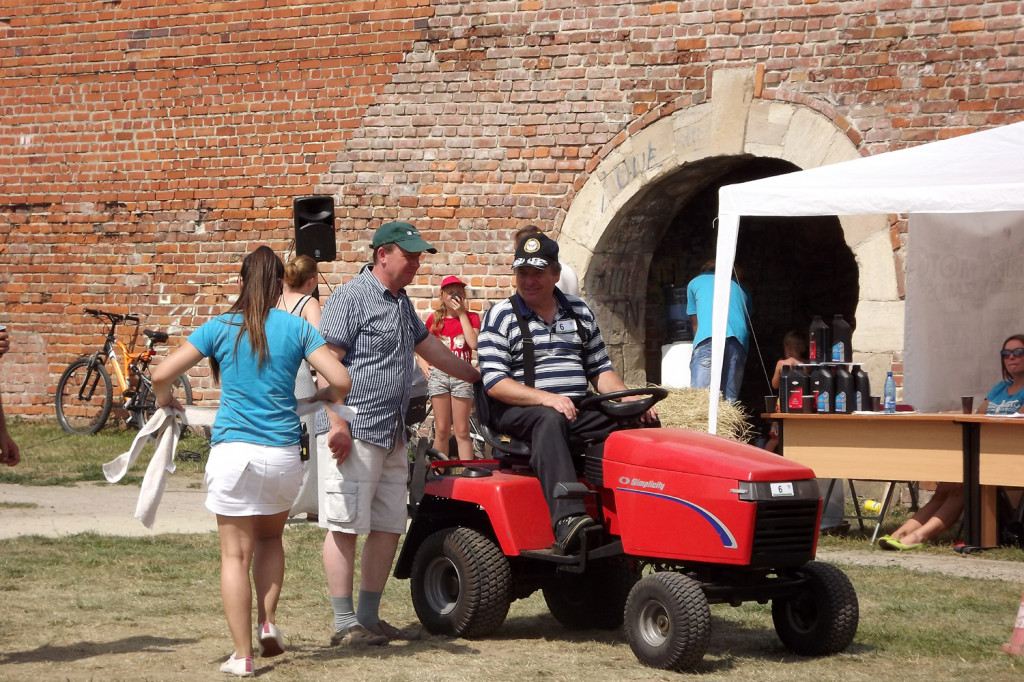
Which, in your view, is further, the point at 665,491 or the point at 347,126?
the point at 347,126

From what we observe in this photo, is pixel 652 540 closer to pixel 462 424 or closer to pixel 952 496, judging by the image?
pixel 952 496

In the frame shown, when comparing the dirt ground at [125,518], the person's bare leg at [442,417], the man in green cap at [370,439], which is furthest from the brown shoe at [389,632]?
the person's bare leg at [442,417]

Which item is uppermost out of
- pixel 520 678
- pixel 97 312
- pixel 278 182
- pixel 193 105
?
pixel 193 105

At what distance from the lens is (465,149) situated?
11.4 meters

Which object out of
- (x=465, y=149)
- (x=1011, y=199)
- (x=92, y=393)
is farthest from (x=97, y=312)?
(x=1011, y=199)

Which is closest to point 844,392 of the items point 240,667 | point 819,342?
point 819,342

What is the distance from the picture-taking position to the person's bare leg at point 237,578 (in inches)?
186

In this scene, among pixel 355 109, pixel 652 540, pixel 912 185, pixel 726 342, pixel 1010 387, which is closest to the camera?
pixel 652 540

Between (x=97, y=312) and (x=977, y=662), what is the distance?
9.82m

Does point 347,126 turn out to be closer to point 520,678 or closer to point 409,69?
point 409,69

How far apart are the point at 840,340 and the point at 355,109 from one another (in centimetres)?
499

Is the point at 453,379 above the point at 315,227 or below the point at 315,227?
below

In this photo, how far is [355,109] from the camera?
461 inches

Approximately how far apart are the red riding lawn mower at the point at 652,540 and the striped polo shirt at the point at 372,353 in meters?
0.34
